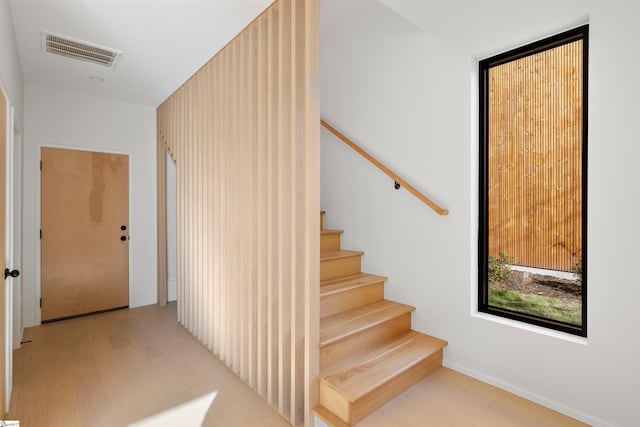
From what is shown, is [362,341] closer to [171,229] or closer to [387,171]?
[387,171]

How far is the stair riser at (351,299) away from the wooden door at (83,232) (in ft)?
10.0

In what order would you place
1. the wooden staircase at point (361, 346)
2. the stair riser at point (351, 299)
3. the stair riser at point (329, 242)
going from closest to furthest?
the wooden staircase at point (361, 346), the stair riser at point (351, 299), the stair riser at point (329, 242)

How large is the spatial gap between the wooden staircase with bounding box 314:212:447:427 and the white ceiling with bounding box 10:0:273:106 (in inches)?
80.2

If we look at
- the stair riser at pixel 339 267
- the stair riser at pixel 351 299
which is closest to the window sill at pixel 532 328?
the stair riser at pixel 351 299

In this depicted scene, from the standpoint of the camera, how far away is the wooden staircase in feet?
6.32

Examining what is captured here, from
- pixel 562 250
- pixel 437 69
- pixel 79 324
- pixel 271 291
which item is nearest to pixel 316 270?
pixel 271 291

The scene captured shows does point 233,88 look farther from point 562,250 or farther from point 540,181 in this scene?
point 562,250

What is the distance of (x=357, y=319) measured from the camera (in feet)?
8.14

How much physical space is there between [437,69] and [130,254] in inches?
162

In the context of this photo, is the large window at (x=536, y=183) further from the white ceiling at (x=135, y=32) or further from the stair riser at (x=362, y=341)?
the white ceiling at (x=135, y=32)

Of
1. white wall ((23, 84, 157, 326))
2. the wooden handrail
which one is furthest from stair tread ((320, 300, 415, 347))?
white wall ((23, 84, 157, 326))

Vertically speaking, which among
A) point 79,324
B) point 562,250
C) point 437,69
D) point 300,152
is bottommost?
point 79,324

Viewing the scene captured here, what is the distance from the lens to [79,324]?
370cm

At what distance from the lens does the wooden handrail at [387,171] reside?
2.55 metres
